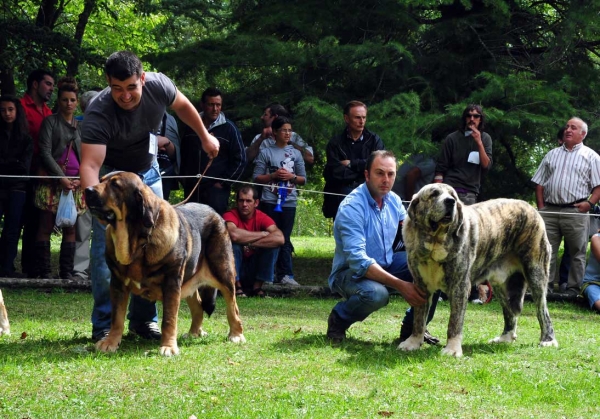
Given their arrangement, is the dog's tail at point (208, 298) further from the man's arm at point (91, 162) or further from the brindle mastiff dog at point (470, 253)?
the brindle mastiff dog at point (470, 253)

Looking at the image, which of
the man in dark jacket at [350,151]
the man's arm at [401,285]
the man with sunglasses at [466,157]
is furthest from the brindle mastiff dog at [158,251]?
the man with sunglasses at [466,157]

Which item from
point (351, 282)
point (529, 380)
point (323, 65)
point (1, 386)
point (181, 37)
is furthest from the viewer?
point (181, 37)

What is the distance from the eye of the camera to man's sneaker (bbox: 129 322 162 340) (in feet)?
22.6

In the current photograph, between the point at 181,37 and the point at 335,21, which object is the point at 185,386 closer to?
the point at 335,21

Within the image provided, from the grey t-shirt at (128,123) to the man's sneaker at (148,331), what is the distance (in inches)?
51.5

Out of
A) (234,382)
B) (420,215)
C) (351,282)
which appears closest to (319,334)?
(351,282)

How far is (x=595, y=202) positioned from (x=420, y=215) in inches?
237

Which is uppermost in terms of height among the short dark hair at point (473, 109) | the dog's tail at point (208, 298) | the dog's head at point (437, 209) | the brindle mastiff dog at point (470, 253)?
the short dark hair at point (473, 109)

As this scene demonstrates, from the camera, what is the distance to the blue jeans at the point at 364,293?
6680 millimetres

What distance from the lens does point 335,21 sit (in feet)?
39.3

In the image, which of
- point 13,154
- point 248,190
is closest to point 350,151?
point 248,190

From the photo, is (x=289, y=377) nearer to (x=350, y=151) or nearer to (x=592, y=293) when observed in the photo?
(x=350, y=151)

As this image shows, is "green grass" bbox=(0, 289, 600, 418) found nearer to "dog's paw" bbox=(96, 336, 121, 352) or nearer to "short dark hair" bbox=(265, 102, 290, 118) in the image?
"dog's paw" bbox=(96, 336, 121, 352)

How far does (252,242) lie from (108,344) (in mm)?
4354
